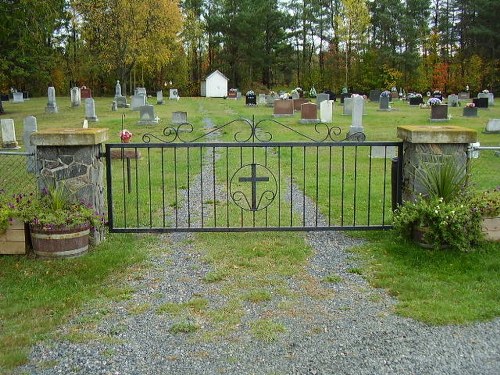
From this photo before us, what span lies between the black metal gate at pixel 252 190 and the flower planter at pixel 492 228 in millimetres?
1129

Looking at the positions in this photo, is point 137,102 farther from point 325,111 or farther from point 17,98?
point 17,98

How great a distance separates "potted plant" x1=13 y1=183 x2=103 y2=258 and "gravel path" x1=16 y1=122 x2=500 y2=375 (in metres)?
1.19

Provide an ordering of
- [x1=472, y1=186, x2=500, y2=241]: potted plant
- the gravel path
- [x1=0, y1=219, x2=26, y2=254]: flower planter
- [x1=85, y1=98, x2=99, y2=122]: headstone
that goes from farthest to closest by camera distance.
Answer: [x1=85, y1=98, x2=99, y2=122]: headstone, [x1=472, y1=186, x2=500, y2=241]: potted plant, [x1=0, y1=219, x2=26, y2=254]: flower planter, the gravel path

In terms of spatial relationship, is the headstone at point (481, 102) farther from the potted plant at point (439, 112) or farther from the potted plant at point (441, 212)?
the potted plant at point (441, 212)

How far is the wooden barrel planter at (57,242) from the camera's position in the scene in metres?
6.10

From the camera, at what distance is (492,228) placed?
6504 mm

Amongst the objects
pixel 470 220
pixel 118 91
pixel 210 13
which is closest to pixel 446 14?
pixel 210 13

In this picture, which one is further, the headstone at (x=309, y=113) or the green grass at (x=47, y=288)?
the headstone at (x=309, y=113)

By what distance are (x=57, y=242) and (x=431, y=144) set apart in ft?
14.3

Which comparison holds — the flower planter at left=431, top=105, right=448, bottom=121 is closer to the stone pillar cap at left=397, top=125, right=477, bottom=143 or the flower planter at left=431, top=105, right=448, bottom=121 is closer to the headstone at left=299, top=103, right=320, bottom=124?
the headstone at left=299, top=103, right=320, bottom=124

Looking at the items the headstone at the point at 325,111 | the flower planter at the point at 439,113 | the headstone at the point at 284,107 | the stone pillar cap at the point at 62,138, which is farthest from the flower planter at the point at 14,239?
the headstone at the point at 284,107

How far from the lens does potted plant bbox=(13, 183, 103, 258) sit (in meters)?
6.10

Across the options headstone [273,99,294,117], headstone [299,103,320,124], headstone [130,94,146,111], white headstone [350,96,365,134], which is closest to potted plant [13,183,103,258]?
white headstone [350,96,365,134]

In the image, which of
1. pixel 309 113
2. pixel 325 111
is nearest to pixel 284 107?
pixel 309 113
